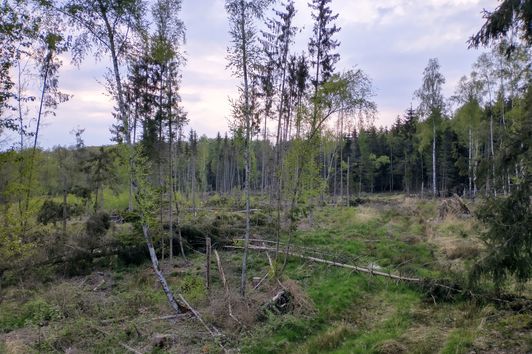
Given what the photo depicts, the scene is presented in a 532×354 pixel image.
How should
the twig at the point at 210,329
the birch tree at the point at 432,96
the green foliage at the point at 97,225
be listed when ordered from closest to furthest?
the twig at the point at 210,329, the green foliage at the point at 97,225, the birch tree at the point at 432,96

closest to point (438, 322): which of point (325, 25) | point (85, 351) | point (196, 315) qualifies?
point (196, 315)

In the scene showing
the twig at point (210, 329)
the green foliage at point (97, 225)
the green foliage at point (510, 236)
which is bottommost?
the twig at point (210, 329)

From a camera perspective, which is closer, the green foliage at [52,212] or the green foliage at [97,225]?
the green foliage at [97,225]

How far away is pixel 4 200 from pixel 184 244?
7.12 meters

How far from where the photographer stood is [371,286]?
10297 millimetres

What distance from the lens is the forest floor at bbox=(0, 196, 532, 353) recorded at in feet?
23.5

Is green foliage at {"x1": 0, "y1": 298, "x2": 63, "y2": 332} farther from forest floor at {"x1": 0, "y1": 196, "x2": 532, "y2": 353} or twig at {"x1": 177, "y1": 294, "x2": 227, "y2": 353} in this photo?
twig at {"x1": 177, "y1": 294, "x2": 227, "y2": 353}

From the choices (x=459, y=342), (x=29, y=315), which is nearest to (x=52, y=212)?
(x=29, y=315)

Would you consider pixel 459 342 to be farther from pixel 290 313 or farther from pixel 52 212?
pixel 52 212

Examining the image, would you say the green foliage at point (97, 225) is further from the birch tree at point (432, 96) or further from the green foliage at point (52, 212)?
the birch tree at point (432, 96)

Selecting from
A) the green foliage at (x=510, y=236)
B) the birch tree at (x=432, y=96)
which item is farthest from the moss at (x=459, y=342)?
the birch tree at (x=432, y=96)

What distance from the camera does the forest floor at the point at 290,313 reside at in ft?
23.5

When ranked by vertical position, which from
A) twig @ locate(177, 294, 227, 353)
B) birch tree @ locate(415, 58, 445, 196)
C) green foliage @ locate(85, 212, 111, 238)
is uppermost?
birch tree @ locate(415, 58, 445, 196)

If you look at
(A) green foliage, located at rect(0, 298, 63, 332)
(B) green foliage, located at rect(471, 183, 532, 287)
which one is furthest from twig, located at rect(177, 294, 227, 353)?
(B) green foliage, located at rect(471, 183, 532, 287)
